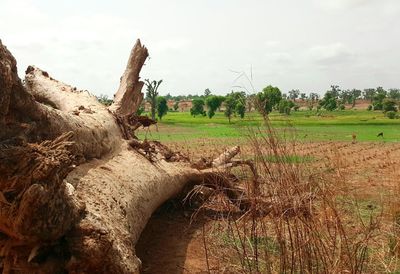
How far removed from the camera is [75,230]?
2.85 metres

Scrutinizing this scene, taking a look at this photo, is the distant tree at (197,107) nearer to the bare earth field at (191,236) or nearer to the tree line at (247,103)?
the tree line at (247,103)

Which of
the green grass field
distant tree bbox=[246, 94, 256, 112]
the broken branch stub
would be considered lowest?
the green grass field

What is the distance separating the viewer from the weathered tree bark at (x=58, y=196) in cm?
246

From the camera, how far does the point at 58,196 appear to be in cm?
269

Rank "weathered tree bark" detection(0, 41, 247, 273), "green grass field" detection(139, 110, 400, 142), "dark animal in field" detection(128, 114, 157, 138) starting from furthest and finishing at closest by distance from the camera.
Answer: "dark animal in field" detection(128, 114, 157, 138)
"green grass field" detection(139, 110, 400, 142)
"weathered tree bark" detection(0, 41, 247, 273)

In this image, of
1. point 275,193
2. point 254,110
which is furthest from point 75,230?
point 254,110

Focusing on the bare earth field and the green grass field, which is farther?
the bare earth field

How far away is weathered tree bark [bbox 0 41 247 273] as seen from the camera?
2.46 m

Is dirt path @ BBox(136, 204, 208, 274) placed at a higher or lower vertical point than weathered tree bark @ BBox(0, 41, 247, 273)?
lower

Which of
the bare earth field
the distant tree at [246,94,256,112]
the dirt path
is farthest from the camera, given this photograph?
the dirt path

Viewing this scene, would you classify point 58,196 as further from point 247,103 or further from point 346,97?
point 346,97

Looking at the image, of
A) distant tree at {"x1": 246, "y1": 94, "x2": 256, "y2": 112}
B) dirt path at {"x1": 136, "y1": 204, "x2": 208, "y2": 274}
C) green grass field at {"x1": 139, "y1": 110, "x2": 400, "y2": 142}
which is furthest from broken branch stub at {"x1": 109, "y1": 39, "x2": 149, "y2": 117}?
distant tree at {"x1": 246, "y1": 94, "x2": 256, "y2": 112}

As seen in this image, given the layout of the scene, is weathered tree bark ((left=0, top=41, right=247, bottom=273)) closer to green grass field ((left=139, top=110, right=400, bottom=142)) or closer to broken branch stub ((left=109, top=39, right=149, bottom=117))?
green grass field ((left=139, top=110, right=400, bottom=142))

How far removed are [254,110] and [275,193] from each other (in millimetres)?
781
